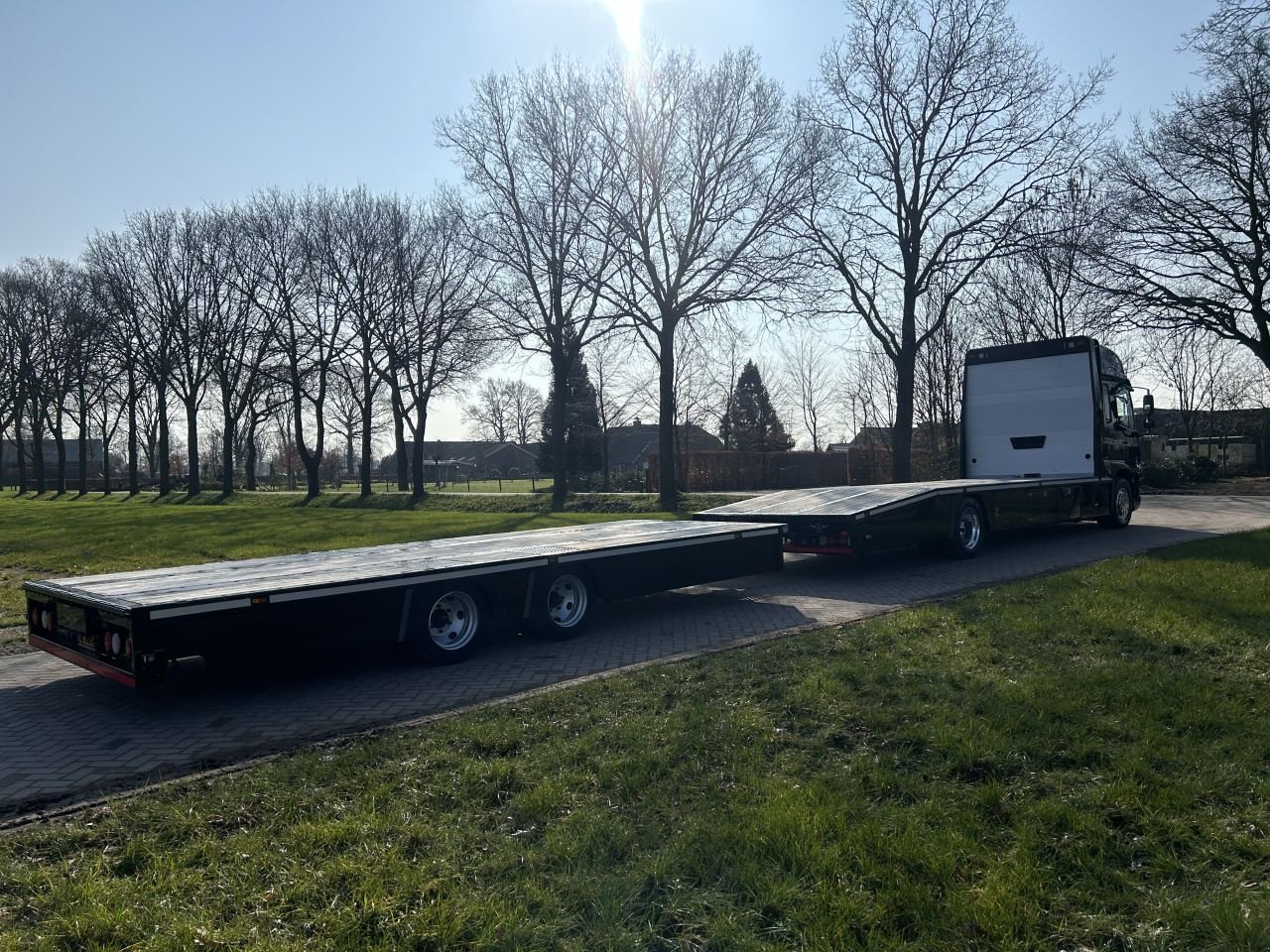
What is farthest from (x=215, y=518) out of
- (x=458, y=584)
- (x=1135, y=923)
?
(x=1135, y=923)

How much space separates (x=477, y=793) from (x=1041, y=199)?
2535 centimetres

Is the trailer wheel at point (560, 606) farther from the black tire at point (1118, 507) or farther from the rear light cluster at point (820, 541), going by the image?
the black tire at point (1118, 507)

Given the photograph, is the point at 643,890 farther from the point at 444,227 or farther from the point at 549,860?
the point at 444,227

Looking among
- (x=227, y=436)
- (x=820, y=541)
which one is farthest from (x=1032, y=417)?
(x=227, y=436)

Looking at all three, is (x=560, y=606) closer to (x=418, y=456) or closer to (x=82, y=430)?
(x=418, y=456)

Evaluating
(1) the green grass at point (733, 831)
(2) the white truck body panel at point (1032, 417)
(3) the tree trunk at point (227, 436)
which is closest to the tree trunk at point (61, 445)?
(3) the tree trunk at point (227, 436)

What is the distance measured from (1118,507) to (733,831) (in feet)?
56.7

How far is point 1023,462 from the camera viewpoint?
60.5 ft

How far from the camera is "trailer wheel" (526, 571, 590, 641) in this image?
8.81 meters

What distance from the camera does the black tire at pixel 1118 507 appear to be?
60.5ft

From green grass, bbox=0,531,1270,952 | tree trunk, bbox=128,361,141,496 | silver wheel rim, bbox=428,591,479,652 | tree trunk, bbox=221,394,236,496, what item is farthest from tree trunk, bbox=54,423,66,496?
green grass, bbox=0,531,1270,952

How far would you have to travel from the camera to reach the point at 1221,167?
2672 centimetres

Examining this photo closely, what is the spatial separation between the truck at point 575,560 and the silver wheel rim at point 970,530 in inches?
1.2

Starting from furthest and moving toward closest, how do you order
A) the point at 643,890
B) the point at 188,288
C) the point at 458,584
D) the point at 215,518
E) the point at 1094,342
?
the point at 188,288 → the point at 215,518 → the point at 1094,342 → the point at 458,584 → the point at 643,890
